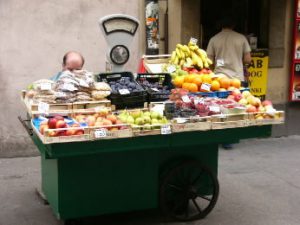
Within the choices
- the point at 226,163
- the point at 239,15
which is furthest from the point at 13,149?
the point at 239,15

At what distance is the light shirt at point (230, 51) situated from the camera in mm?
7531

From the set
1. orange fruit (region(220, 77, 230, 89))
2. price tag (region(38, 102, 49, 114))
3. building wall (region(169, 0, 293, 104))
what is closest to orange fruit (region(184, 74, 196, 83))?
orange fruit (region(220, 77, 230, 89))

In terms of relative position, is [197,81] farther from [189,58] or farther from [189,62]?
[189,58]

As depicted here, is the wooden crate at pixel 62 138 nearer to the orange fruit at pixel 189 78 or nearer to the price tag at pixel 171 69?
the orange fruit at pixel 189 78

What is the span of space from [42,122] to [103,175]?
708 millimetres

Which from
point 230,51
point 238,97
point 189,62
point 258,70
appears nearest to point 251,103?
point 238,97

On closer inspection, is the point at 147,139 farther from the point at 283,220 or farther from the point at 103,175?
the point at 283,220

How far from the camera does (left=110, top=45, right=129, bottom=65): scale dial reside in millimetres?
5684

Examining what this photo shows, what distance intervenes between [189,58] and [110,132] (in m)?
2.30

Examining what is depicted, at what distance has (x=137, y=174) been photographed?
192 inches

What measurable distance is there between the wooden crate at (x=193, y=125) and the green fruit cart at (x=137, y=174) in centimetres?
6

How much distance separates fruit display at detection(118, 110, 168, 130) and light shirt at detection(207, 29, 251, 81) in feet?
10.0

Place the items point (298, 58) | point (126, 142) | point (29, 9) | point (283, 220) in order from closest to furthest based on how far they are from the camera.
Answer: point (126, 142), point (283, 220), point (29, 9), point (298, 58)

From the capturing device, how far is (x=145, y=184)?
16.2 feet
